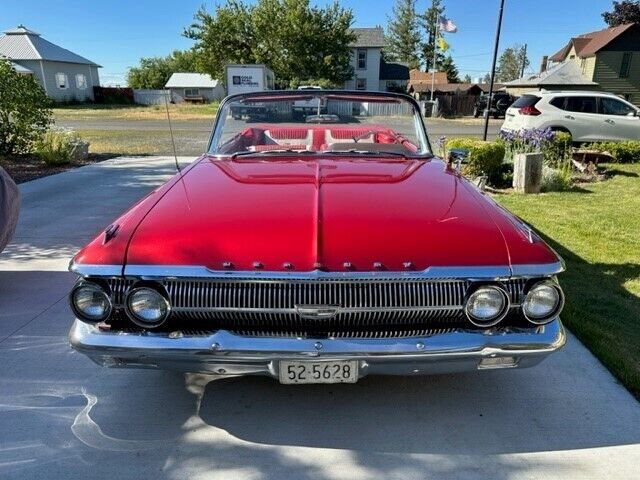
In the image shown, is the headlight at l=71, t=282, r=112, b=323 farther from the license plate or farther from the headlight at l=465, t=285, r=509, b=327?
the headlight at l=465, t=285, r=509, b=327

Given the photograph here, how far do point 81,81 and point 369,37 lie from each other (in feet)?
87.1

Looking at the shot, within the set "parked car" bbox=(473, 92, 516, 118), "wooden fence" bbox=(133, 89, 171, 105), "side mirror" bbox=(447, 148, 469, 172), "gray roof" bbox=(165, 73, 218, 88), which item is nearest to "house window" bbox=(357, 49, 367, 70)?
"parked car" bbox=(473, 92, 516, 118)

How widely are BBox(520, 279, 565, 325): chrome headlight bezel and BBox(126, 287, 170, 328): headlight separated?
1517 mm

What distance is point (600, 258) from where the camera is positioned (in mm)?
4895

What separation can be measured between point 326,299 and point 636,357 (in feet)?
7.41

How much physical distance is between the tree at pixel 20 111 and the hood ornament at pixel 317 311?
1056 cm

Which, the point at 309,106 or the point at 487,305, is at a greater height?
the point at 309,106

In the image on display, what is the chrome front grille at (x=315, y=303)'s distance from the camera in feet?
6.70

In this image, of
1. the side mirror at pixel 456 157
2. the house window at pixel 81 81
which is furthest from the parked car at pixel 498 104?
the house window at pixel 81 81

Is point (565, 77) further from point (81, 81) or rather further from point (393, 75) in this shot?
point (81, 81)

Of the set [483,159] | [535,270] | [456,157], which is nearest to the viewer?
[535,270]

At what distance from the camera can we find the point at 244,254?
2059 millimetres

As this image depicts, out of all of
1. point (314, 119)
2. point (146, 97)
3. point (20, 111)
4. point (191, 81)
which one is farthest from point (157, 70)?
point (314, 119)

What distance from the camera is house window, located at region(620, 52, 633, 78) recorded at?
33125mm
